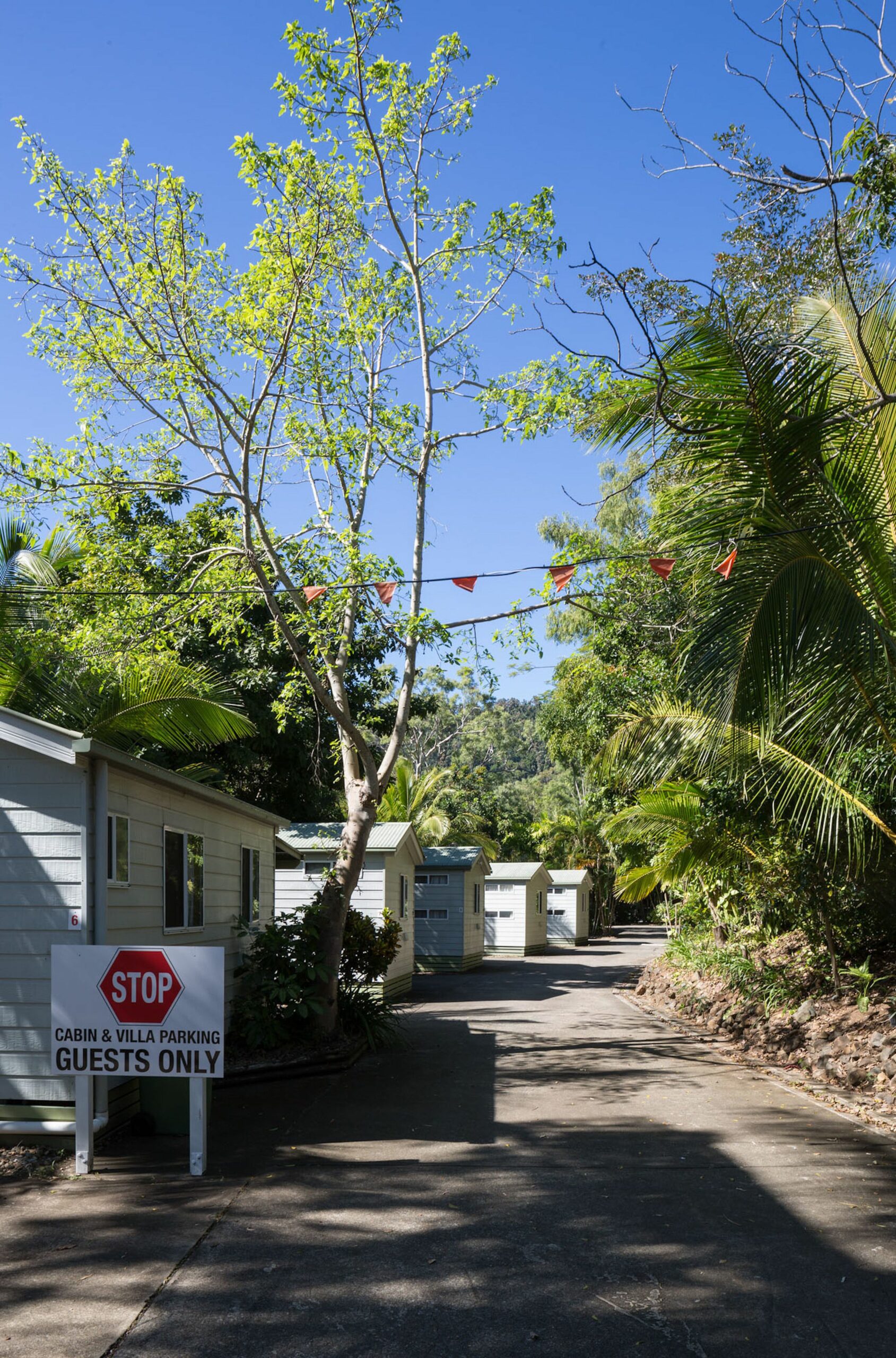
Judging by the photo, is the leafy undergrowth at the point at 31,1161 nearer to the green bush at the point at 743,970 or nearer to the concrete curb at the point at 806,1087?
the concrete curb at the point at 806,1087

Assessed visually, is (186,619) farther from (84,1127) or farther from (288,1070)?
(84,1127)

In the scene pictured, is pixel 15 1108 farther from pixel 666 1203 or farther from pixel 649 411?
pixel 649 411

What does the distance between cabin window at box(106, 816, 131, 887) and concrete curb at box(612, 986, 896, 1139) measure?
20.1ft

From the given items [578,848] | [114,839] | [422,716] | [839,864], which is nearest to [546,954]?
[578,848]

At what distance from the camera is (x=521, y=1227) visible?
6035 mm

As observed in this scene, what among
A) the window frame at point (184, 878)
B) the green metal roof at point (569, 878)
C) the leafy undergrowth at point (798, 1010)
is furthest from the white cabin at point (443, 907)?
the window frame at point (184, 878)

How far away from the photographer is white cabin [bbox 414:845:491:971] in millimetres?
26078

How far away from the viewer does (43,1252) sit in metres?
5.62

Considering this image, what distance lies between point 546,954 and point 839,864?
81.6ft

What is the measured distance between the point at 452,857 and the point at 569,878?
15895mm

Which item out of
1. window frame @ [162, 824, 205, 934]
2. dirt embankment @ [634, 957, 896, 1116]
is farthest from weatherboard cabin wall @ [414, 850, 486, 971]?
window frame @ [162, 824, 205, 934]

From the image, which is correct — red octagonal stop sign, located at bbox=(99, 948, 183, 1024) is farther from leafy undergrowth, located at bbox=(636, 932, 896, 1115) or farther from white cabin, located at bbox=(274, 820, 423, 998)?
white cabin, located at bbox=(274, 820, 423, 998)

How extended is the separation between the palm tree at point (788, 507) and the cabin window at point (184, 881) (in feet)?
16.5

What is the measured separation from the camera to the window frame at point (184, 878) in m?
9.81
